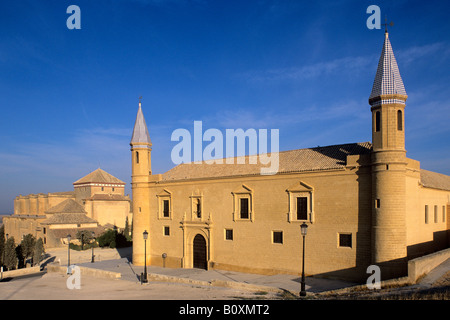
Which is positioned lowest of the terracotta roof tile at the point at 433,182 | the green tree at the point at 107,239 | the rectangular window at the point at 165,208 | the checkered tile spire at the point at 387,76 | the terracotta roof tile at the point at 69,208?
the green tree at the point at 107,239

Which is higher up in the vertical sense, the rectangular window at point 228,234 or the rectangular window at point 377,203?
the rectangular window at point 377,203

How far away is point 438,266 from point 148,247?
71.1ft

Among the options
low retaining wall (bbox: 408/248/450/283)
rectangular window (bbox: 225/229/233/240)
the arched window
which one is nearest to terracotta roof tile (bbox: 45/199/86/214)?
rectangular window (bbox: 225/229/233/240)

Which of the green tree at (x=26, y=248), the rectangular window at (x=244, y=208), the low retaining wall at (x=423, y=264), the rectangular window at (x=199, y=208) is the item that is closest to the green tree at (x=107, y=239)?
the green tree at (x=26, y=248)

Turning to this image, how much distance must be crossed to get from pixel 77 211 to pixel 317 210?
4012cm

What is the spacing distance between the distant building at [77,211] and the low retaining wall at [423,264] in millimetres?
41253

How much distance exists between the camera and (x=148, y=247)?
31.5 m

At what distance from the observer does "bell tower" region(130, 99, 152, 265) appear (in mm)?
31359

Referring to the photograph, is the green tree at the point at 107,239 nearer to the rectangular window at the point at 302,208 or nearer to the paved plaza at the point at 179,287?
the paved plaza at the point at 179,287

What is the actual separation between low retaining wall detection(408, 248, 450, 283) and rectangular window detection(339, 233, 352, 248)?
4.23 meters

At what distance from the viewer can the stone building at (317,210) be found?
62.4 ft

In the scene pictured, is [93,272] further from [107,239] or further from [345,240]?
[107,239]

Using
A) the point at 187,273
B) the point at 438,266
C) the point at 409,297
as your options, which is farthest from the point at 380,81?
the point at 187,273
